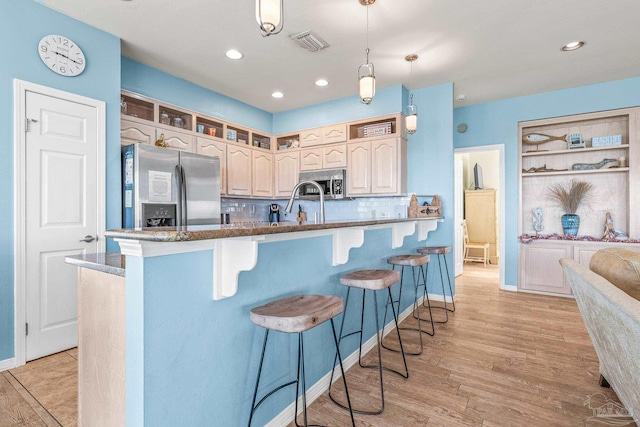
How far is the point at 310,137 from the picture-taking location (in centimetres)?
487

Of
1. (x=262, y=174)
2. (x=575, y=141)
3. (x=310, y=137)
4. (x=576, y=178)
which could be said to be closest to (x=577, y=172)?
(x=576, y=178)

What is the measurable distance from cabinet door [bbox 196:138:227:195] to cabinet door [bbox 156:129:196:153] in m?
0.09

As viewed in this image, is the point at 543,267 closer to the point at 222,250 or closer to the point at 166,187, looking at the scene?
the point at 222,250

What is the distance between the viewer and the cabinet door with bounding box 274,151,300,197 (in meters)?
5.02

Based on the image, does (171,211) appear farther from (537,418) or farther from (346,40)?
(537,418)

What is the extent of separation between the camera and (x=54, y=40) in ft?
8.25

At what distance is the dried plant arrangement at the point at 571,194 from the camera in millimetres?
4340

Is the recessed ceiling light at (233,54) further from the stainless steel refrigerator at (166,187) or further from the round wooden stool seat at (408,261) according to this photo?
the round wooden stool seat at (408,261)

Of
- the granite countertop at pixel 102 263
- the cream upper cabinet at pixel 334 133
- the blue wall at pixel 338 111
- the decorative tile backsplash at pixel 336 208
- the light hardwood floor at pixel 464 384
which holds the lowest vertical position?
the light hardwood floor at pixel 464 384

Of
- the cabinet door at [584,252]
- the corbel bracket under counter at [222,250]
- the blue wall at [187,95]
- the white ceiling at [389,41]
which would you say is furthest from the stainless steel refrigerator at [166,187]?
the cabinet door at [584,252]

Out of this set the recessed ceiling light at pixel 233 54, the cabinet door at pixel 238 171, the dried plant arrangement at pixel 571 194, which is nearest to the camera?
the recessed ceiling light at pixel 233 54

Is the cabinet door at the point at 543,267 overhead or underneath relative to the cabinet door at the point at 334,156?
underneath

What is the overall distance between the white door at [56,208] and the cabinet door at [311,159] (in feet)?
8.99

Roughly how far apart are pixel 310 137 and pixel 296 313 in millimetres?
3899
